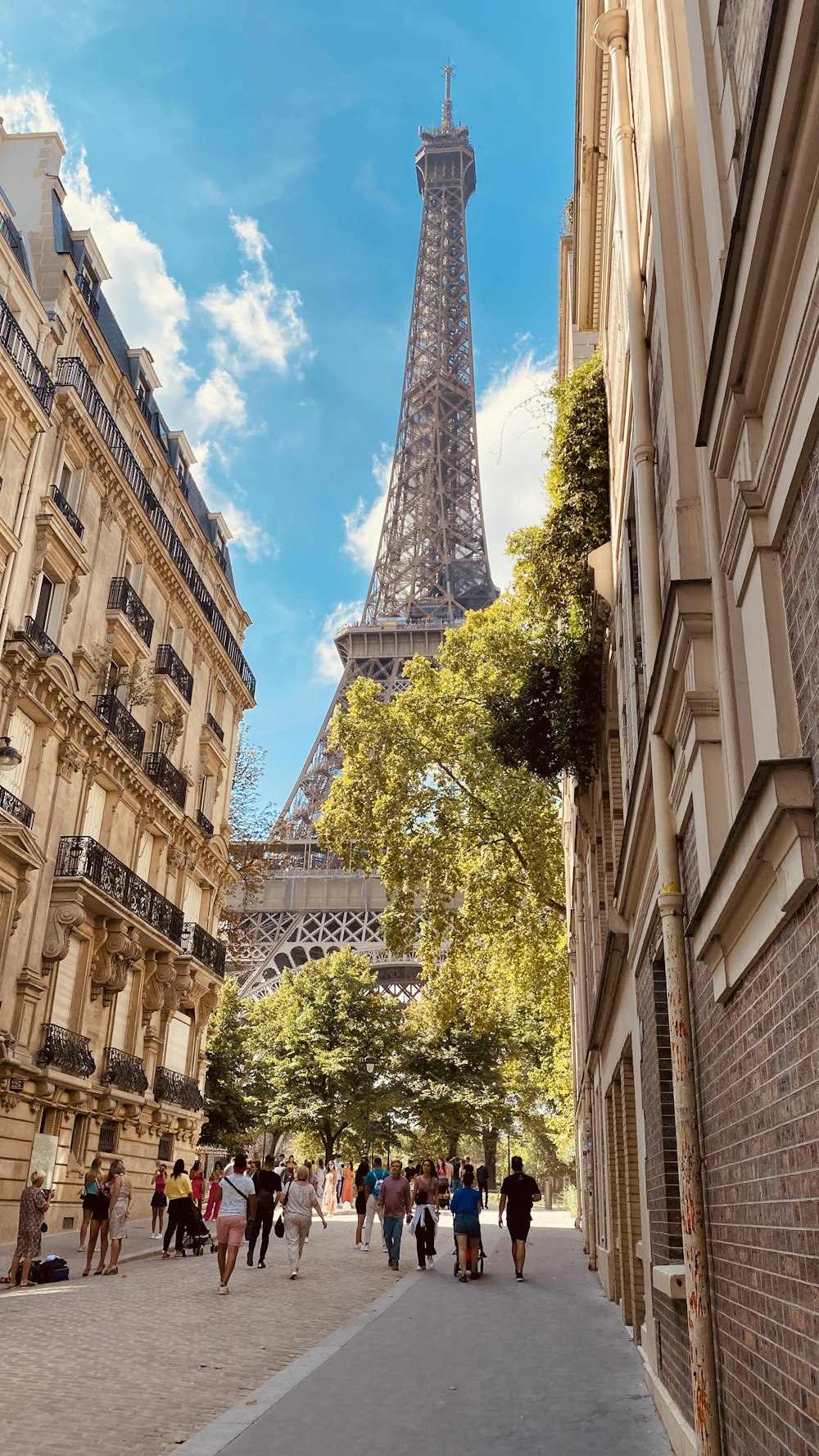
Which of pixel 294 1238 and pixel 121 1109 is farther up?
pixel 121 1109

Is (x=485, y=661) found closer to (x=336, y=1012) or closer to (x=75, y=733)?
(x=75, y=733)

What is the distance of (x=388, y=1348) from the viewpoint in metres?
9.86

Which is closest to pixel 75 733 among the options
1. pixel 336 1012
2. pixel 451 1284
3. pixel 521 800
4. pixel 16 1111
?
pixel 16 1111

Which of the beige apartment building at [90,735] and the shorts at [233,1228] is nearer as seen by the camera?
the shorts at [233,1228]

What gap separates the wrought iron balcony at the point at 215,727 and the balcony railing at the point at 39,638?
35.3ft

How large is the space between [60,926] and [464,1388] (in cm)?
1495

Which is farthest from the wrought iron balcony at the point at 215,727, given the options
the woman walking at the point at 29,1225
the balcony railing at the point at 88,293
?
the woman walking at the point at 29,1225

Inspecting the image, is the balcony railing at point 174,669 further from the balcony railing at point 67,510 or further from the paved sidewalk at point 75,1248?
the paved sidewalk at point 75,1248

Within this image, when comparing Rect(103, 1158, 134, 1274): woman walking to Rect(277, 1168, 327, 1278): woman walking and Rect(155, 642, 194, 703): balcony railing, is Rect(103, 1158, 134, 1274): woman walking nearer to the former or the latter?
Rect(277, 1168, 327, 1278): woman walking

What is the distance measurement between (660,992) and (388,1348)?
4480mm

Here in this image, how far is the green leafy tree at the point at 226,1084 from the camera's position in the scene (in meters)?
41.2

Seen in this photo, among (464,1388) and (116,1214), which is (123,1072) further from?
(464,1388)

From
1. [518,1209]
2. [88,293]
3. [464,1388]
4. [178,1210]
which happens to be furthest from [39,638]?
[464,1388]

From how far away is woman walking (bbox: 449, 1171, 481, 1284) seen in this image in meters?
16.5
